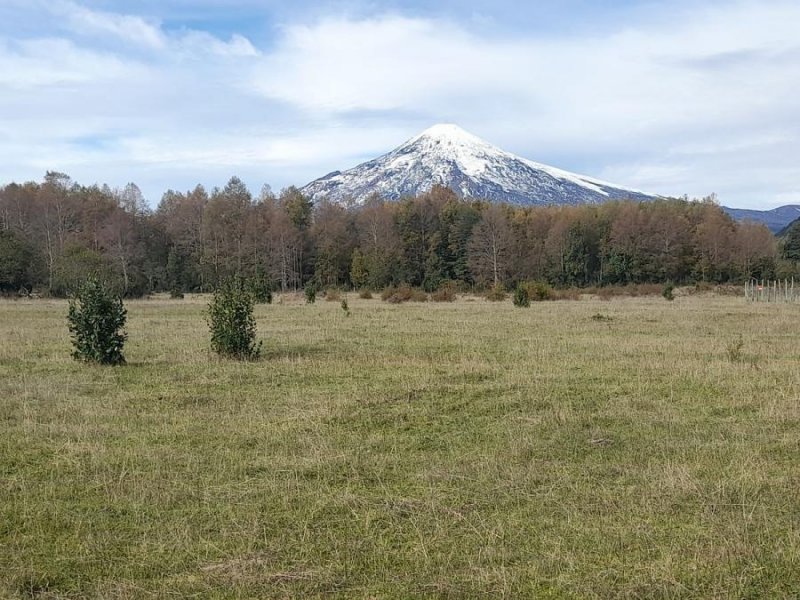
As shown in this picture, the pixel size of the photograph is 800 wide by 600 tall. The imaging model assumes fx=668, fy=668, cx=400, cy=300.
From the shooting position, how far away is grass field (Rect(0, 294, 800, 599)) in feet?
16.7

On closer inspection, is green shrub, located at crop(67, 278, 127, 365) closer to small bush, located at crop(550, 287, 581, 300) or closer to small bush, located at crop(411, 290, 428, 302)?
small bush, located at crop(411, 290, 428, 302)

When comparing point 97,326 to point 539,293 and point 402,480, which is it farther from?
point 539,293

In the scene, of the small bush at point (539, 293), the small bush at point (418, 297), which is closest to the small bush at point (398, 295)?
the small bush at point (418, 297)

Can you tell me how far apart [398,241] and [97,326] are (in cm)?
6934

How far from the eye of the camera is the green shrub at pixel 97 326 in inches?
647

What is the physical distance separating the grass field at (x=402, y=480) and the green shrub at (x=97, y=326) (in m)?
0.87

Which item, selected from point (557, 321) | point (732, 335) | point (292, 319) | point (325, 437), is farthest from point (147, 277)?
point (325, 437)

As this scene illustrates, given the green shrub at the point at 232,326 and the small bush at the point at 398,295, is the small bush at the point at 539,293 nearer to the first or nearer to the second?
the small bush at the point at 398,295

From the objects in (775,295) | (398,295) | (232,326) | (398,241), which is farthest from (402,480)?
(398,241)

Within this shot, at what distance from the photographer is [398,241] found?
84938 mm

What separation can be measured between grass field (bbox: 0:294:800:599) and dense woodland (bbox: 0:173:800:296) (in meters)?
61.6

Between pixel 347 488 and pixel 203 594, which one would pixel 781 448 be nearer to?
pixel 347 488

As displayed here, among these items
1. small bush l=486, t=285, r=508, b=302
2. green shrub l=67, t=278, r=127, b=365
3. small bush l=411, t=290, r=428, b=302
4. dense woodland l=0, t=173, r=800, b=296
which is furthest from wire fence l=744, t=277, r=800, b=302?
green shrub l=67, t=278, r=127, b=365

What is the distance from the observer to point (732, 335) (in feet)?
74.6
